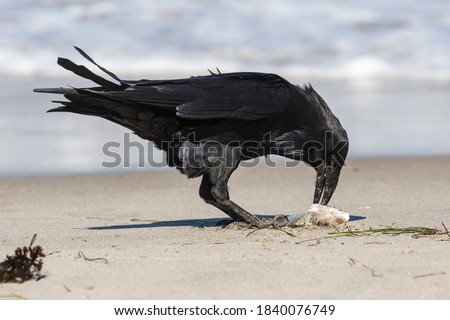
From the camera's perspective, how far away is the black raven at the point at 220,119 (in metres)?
6.18

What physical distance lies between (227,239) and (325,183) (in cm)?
115

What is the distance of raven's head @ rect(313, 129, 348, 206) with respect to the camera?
6.52 m

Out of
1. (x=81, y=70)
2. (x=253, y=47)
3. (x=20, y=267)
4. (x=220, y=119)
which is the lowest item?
(x=20, y=267)

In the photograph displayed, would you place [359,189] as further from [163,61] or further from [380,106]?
[163,61]

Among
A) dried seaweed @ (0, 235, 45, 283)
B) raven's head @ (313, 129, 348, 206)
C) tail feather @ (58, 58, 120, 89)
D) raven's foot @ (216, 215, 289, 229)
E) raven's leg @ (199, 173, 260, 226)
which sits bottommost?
dried seaweed @ (0, 235, 45, 283)

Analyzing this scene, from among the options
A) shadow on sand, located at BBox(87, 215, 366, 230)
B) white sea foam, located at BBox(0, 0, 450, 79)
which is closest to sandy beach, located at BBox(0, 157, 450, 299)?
shadow on sand, located at BBox(87, 215, 366, 230)

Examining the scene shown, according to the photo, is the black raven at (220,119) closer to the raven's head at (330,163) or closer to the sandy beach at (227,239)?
the raven's head at (330,163)

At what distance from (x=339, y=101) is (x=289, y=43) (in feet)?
13.4

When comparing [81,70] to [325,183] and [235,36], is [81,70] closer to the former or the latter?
[325,183]

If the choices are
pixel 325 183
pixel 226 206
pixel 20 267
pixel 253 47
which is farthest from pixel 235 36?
pixel 20 267

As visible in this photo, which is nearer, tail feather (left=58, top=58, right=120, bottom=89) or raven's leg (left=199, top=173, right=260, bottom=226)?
tail feather (left=58, top=58, right=120, bottom=89)

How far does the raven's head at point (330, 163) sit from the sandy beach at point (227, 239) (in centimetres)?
34

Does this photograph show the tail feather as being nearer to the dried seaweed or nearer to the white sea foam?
the dried seaweed

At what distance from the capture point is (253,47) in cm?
1619
